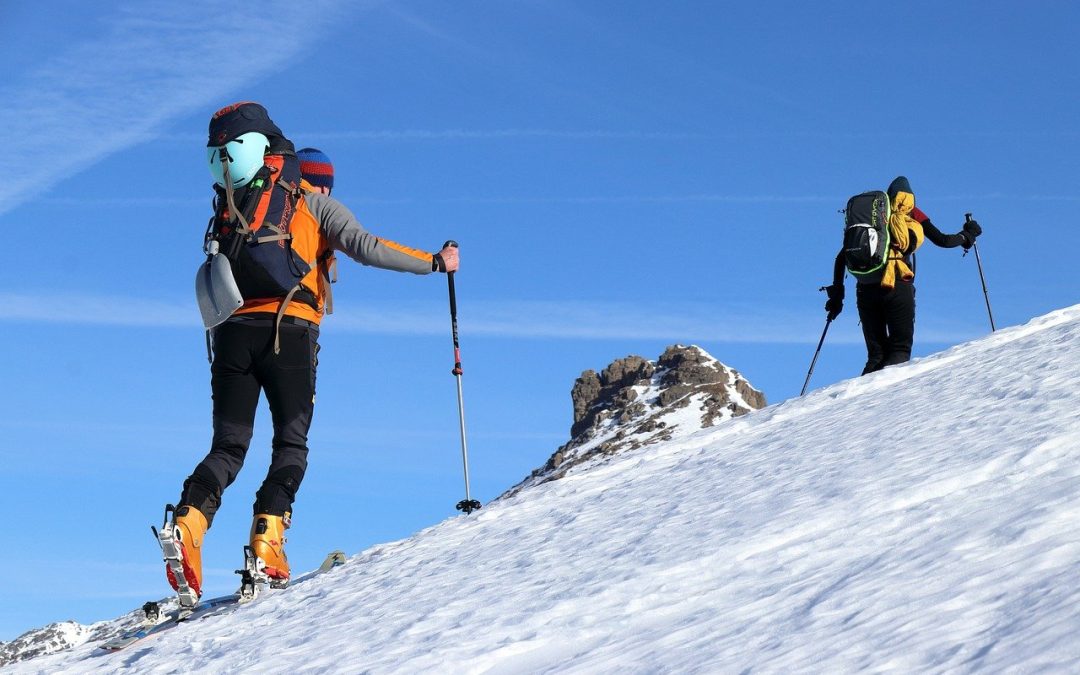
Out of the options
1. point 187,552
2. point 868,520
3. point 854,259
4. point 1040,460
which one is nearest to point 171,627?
point 187,552

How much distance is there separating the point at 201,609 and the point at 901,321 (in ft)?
25.0

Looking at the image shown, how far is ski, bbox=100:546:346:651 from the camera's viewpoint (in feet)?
25.1

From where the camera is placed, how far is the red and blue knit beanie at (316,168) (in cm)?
873

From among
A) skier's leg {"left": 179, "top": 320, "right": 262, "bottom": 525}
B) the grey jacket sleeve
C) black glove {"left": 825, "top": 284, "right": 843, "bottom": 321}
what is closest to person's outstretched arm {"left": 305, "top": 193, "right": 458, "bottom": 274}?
the grey jacket sleeve

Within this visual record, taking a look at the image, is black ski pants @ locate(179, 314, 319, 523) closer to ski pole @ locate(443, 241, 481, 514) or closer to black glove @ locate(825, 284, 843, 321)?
ski pole @ locate(443, 241, 481, 514)

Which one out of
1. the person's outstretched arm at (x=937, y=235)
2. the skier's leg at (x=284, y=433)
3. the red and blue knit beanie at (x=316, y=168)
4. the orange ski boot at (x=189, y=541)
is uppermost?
the person's outstretched arm at (x=937, y=235)

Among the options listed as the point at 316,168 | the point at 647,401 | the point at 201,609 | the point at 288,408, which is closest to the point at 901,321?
the point at 316,168

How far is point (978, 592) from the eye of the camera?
370 centimetres

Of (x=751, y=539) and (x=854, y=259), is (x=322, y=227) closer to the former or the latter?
(x=751, y=539)

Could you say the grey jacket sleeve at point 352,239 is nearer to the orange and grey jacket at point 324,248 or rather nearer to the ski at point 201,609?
the orange and grey jacket at point 324,248

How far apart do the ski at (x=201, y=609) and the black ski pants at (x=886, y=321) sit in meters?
6.78

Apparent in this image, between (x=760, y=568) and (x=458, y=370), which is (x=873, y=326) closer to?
(x=458, y=370)

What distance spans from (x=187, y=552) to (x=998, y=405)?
5.05 metres

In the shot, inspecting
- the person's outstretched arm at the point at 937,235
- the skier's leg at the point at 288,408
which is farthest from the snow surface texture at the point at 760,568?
the person's outstretched arm at the point at 937,235
